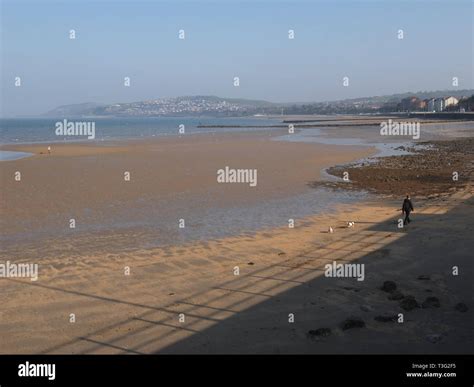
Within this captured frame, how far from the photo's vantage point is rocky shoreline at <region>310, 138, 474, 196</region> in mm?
22812

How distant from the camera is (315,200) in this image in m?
20.9

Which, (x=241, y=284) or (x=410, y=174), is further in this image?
(x=410, y=174)

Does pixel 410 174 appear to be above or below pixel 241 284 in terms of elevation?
above

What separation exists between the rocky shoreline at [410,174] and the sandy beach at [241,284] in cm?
210

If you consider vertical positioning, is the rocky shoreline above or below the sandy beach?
above

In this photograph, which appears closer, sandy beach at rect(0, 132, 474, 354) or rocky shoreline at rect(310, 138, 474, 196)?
sandy beach at rect(0, 132, 474, 354)

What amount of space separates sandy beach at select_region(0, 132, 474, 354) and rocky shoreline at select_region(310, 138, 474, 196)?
2099 millimetres

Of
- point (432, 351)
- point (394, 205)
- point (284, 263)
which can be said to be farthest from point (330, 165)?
point (432, 351)

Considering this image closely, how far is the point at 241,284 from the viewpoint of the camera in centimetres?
1070

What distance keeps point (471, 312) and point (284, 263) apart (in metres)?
4.46

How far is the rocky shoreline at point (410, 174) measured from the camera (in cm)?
2281

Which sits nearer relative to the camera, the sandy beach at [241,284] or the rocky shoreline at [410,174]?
the sandy beach at [241,284]

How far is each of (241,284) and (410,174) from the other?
1931 cm
